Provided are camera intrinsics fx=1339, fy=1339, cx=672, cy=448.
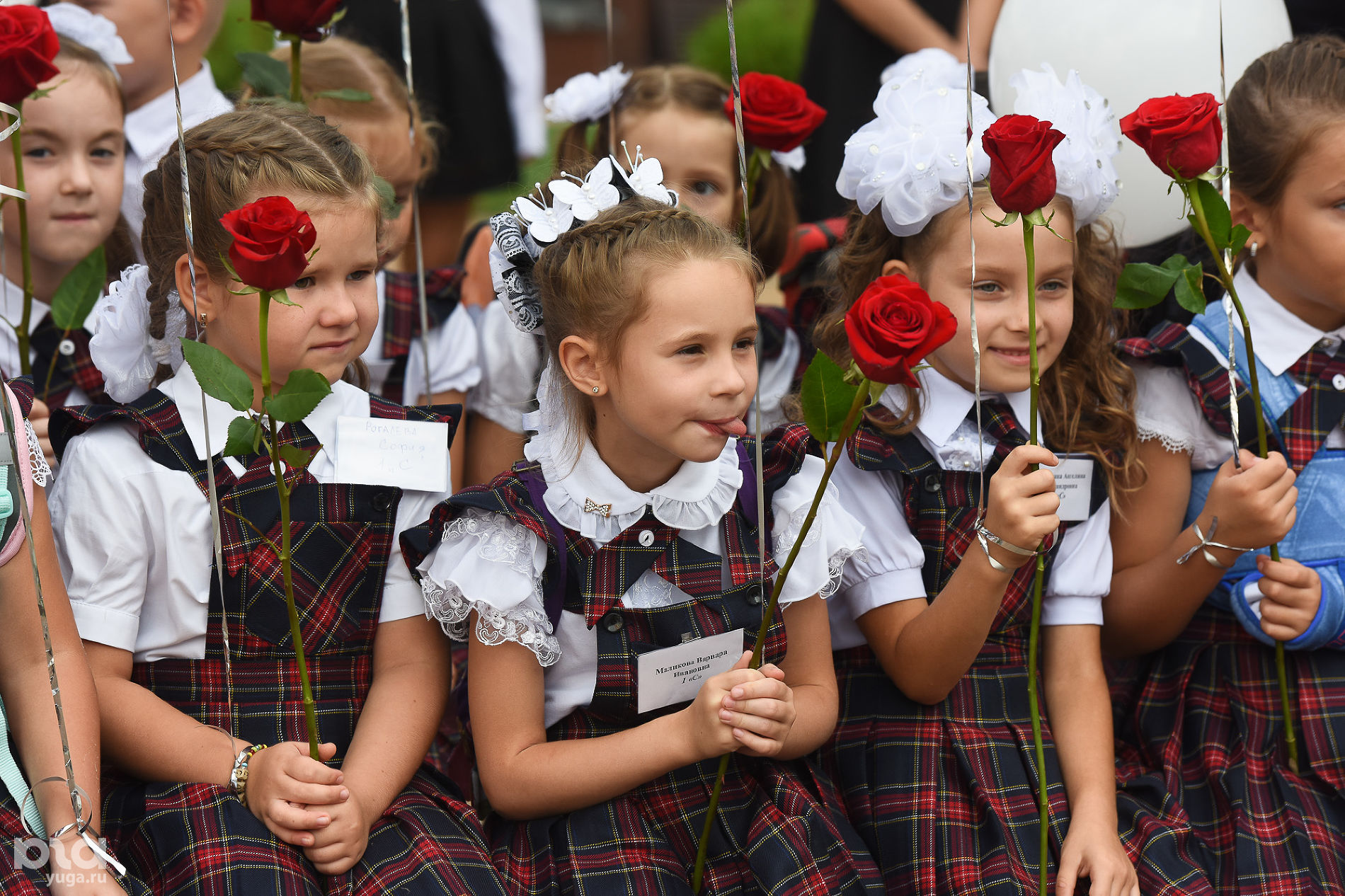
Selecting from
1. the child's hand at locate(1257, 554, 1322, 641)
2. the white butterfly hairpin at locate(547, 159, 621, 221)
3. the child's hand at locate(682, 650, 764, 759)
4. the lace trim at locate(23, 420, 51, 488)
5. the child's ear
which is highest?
the white butterfly hairpin at locate(547, 159, 621, 221)

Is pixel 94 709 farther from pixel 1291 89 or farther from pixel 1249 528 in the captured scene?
pixel 1291 89

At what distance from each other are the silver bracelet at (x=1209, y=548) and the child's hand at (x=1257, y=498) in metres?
0.03

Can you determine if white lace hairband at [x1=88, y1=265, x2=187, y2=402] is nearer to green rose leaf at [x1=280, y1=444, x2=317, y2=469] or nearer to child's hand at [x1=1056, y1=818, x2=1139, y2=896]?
green rose leaf at [x1=280, y1=444, x2=317, y2=469]

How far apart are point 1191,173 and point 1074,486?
546mm

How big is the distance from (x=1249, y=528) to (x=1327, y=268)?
17.2 inches

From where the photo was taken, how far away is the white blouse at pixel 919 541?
6.14 ft

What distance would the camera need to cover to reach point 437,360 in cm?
241

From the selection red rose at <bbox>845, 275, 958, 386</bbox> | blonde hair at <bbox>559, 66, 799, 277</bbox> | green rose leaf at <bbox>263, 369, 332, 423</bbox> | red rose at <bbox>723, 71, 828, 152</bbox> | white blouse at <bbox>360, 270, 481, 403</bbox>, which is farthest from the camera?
blonde hair at <bbox>559, 66, 799, 277</bbox>

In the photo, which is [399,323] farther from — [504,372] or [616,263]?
[616,263]

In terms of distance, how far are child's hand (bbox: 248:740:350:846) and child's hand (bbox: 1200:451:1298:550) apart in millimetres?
1167

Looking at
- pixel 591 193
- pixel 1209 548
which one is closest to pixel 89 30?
pixel 591 193

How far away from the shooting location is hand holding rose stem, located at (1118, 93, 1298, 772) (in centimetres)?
150

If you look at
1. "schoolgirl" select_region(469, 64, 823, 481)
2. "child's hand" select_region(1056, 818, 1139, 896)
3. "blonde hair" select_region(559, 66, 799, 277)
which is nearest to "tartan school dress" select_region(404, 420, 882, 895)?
"child's hand" select_region(1056, 818, 1139, 896)

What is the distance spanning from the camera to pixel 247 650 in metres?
1.72
